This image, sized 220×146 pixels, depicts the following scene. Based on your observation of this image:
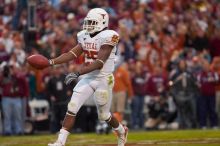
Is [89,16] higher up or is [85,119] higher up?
[89,16]

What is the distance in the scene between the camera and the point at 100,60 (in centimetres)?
1107

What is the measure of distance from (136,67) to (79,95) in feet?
29.6

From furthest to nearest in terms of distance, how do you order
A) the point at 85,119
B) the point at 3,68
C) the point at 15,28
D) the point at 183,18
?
the point at 183,18 < the point at 15,28 < the point at 85,119 < the point at 3,68

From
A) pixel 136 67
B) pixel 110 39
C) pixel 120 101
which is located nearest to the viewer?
pixel 110 39

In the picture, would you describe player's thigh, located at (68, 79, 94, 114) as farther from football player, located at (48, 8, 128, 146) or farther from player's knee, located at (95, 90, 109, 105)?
player's knee, located at (95, 90, 109, 105)

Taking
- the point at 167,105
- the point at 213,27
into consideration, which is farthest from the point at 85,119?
the point at 213,27

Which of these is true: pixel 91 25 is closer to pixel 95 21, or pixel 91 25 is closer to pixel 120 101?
pixel 95 21

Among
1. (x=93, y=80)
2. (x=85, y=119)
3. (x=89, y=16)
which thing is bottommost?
(x=85, y=119)

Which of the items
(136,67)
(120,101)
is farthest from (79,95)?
(136,67)

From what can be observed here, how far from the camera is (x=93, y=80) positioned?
11344mm

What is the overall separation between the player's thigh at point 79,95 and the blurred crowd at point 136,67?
7.09m

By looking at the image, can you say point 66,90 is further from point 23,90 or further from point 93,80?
point 93,80

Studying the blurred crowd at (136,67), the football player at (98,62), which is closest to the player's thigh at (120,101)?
the blurred crowd at (136,67)

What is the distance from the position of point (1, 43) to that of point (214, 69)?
17.3 feet
